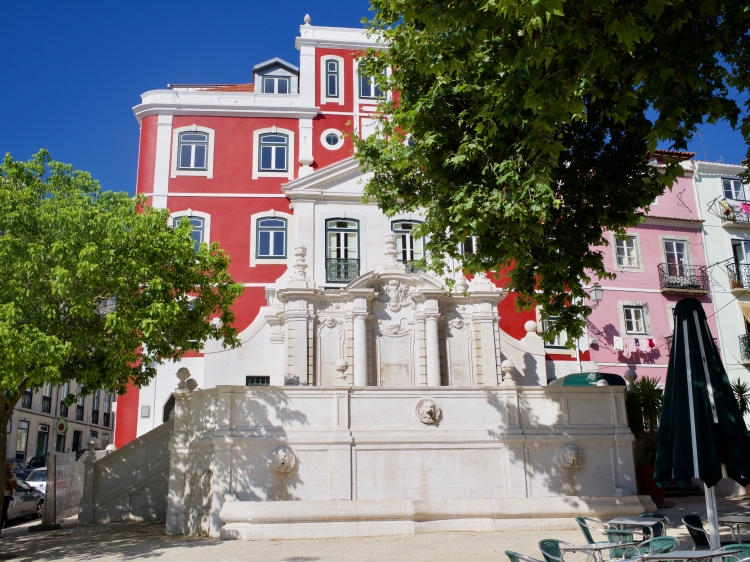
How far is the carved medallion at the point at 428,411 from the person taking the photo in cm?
1410

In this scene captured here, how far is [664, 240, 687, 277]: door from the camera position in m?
28.6

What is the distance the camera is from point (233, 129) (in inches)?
1029

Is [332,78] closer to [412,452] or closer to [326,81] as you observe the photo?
[326,81]

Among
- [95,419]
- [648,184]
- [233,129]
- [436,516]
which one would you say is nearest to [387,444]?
[436,516]

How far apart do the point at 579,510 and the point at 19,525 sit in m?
14.6

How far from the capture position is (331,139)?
26.7 meters

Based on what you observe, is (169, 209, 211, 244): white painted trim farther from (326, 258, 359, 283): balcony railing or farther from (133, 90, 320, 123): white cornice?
(326, 258, 359, 283): balcony railing

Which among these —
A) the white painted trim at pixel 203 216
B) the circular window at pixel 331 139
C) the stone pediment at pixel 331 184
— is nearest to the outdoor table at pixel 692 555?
the stone pediment at pixel 331 184

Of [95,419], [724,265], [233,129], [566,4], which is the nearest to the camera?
[566,4]

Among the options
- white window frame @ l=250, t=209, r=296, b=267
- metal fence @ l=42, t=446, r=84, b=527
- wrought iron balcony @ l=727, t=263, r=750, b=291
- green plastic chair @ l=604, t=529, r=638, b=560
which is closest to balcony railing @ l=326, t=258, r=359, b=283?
white window frame @ l=250, t=209, r=296, b=267

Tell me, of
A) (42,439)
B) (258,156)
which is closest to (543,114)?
(258,156)

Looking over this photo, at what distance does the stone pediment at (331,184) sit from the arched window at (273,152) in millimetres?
2440

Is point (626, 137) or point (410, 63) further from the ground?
point (410, 63)

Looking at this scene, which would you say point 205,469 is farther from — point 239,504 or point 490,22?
point 490,22
